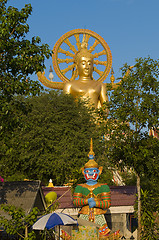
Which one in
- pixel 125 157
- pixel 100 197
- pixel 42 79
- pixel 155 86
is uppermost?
pixel 42 79

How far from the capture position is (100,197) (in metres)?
15.2

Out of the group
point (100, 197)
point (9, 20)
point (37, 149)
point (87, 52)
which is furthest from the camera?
point (87, 52)

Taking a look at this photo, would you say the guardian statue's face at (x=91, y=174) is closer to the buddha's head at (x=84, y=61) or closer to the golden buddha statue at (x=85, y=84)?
the golden buddha statue at (x=85, y=84)

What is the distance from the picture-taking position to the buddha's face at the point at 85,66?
2927cm

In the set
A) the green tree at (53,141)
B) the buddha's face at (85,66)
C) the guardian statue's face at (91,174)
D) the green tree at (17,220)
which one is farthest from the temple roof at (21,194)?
the buddha's face at (85,66)

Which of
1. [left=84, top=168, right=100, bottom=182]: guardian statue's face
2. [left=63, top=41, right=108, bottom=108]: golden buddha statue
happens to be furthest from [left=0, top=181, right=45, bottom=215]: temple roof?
[left=63, top=41, right=108, bottom=108]: golden buddha statue

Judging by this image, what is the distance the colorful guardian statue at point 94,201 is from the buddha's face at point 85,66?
49.1 ft

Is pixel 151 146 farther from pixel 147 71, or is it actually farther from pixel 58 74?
pixel 58 74

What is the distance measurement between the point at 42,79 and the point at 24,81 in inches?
716

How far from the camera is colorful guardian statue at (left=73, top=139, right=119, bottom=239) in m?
14.6

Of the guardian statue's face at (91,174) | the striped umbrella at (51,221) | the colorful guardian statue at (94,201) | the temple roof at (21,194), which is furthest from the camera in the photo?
the guardian statue's face at (91,174)

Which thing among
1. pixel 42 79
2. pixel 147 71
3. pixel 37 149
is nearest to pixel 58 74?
pixel 42 79

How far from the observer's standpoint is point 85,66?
96.5 feet

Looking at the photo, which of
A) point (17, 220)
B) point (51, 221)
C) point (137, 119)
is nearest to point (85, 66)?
point (137, 119)
